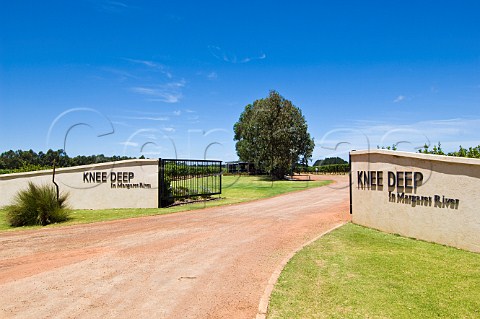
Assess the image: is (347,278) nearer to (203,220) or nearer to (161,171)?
(203,220)

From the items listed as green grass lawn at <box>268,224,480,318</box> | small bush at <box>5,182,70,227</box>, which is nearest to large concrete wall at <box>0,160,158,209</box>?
small bush at <box>5,182,70,227</box>

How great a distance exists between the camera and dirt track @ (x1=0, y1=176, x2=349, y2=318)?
500 cm

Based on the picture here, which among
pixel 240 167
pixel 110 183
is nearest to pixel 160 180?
pixel 110 183

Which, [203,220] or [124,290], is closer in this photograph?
[124,290]

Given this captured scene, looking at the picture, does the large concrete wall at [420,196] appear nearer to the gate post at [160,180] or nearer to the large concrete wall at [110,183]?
the gate post at [160,180]

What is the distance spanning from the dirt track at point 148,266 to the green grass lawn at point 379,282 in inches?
22.0

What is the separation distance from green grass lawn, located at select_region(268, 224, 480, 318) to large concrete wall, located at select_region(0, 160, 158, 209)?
10733 mm

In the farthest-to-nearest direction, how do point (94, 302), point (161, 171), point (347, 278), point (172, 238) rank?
1. point (161, 171)
2. point (172, 238)
3. point (347, 278)
4. point (94, 302)

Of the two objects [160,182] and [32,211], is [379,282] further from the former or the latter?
[160,182]

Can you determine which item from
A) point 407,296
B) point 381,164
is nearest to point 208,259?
point 407,296

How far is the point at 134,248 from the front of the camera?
853 centimetres

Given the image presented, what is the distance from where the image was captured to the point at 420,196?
900 cm

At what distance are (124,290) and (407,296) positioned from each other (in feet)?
14.8

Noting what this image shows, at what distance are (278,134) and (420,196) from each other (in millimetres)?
34883
